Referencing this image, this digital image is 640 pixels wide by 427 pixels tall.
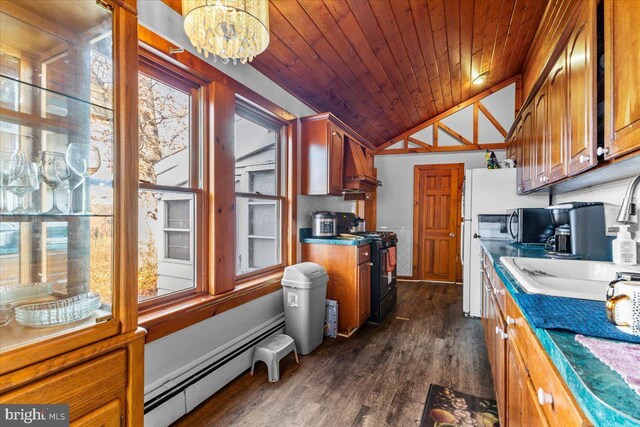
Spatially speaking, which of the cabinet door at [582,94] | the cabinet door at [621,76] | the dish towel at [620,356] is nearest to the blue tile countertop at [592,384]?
the dish towel at [620,356]

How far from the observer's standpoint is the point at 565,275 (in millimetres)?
1748

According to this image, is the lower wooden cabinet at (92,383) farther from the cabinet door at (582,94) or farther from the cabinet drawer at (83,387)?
the cabinet door at (582,94)

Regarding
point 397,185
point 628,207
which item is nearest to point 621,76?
point 628,207

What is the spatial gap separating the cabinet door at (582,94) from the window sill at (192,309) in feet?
7.38

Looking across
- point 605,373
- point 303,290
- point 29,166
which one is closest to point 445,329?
point 303,290

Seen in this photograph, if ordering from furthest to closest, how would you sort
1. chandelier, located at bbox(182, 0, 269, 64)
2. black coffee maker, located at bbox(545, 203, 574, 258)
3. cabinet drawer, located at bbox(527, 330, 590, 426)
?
black coffee maker, located at bbox(545, 203, 574, 258), chandelier, located at bbox(182, 0, 269, 64), cabinet drawer, located at bbox(527, 330, 590, 426)

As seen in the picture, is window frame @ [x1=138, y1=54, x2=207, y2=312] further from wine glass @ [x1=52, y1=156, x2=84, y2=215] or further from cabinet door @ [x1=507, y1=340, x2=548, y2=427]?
cabinet door @ [x1=507, y1=340, x2=548, y2=427]

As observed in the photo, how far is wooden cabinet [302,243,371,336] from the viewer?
3.09 meters

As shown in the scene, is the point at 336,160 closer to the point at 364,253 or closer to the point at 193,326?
the point at 364,253

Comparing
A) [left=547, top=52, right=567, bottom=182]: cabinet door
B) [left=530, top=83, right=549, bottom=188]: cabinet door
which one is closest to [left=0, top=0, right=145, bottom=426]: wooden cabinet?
[left=547, top=52, right=567, bottom=182]: cabinet door

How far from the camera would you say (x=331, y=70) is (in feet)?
9.72

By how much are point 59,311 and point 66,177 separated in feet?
1.55

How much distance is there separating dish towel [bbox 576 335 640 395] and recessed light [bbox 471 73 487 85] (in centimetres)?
463

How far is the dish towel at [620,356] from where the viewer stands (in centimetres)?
57
